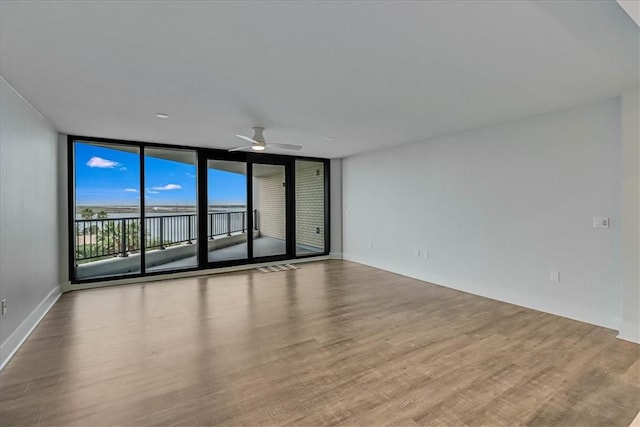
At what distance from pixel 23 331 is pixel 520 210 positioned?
5.92 metres

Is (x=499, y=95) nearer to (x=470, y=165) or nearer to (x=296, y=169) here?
(x=470, y=165)

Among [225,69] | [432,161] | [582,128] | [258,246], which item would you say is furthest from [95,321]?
[582,128]

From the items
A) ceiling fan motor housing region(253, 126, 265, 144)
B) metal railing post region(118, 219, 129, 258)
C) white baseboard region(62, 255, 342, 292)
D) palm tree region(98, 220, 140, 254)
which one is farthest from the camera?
metal railing post region(118, 219, 129, 258)

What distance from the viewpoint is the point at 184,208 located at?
6.50m

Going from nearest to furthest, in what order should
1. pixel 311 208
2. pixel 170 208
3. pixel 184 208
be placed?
pixel 170 208 < pixel 184 208 < pixel 311 208

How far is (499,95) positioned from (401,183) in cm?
278

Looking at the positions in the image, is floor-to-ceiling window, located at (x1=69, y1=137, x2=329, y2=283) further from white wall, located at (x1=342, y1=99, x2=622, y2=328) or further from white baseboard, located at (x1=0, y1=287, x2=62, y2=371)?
white wall, located at (x1=342, y1=99, x2=622, y2=328)

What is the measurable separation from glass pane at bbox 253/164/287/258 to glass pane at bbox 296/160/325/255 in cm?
47

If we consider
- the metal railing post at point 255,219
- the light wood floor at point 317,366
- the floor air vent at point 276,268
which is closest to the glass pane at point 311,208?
the floor air vent at point 276,268

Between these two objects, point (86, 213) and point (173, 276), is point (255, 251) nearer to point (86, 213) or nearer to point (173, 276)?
point (173, 276)

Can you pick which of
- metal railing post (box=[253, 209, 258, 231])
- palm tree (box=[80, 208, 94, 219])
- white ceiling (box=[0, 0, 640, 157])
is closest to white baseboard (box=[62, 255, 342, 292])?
metal railing post (box=[253, 209, 258, 231])

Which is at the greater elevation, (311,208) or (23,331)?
(311,208)

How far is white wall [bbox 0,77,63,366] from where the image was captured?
2.75 meters

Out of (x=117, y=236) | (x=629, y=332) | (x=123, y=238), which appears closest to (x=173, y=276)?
(x=123, y=238)
